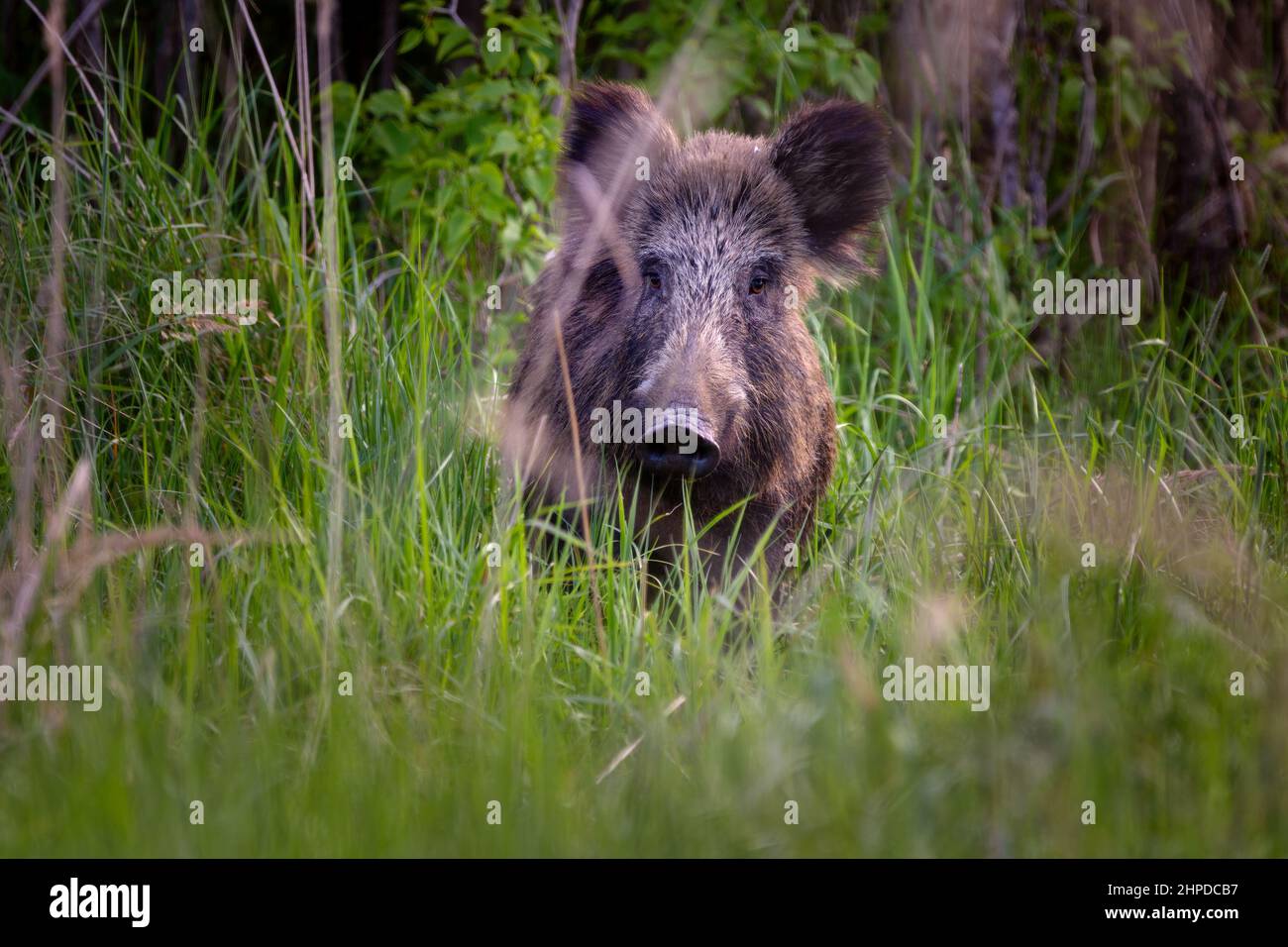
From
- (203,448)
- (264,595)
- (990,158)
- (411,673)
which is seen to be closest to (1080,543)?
(411,673)

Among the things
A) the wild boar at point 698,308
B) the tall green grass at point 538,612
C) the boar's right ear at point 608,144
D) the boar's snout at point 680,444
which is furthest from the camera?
the boar's right ear at point 608,144

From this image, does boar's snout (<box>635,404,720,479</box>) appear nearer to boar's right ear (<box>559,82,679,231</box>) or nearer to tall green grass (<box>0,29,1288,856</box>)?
tall green grass (<box>0,29,1288,856</box>)

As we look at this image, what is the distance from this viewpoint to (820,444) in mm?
4797

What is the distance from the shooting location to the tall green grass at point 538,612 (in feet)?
9.18

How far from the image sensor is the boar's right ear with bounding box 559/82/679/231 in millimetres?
4824

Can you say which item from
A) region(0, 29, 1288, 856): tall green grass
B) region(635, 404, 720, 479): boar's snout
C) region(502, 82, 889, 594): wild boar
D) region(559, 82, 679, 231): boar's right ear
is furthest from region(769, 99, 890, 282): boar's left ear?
region(635, 404, 720, 479): boar's snout

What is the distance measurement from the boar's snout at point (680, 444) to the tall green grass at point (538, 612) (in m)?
0.30

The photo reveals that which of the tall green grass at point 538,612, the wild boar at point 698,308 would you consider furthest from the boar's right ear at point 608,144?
the tall green grass at point 538,612

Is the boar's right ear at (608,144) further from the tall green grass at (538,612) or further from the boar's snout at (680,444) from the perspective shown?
the boar's snout at (680,444)

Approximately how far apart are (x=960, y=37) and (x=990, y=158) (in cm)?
71

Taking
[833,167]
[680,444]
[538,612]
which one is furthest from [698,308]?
[538,612]

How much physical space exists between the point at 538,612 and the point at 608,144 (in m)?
1.82

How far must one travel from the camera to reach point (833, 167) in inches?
195

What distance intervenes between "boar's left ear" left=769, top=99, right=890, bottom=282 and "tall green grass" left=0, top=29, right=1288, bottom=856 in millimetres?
719
